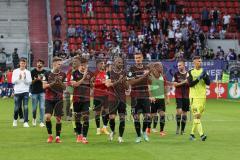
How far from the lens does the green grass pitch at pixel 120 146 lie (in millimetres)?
14273

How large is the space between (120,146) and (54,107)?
7.06 feet

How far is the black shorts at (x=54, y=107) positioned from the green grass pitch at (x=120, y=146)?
0.79m

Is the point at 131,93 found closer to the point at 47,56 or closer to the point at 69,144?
the point at 69,144

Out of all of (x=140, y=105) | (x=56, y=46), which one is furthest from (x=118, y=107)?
(x=56, y=46)

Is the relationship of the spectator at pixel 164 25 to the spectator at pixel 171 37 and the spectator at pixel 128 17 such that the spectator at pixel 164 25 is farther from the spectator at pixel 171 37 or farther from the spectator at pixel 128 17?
the spectator at pixel 128 17

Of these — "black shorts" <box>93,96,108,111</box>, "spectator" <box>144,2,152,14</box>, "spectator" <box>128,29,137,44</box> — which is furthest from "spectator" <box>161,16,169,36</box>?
"black shorts" <box>93,96,108,111</box>

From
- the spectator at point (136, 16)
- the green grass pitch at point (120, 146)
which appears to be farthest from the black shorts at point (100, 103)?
the spectator at point (136, 16)

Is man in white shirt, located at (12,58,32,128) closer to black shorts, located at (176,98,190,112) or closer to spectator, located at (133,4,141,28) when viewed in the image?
black shorts, located at (176,98,190,112)

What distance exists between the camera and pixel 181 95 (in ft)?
63.0

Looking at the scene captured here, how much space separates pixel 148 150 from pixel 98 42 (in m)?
29.6

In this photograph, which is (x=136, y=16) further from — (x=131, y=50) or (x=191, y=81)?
(x=191, y=81)

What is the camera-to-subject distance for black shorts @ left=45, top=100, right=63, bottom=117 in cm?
1677

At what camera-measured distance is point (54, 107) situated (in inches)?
664

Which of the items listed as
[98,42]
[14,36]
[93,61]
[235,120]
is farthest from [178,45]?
[235,120]
